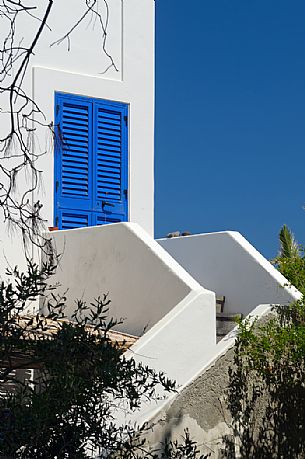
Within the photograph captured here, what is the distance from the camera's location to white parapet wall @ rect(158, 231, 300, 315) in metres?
9.63

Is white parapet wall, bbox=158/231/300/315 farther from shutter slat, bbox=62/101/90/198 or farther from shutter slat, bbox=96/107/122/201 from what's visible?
shutter slat, bbox=62/101/90/198

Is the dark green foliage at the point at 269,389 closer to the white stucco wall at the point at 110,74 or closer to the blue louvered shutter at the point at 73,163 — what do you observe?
the blue louvered shutter at the point at 73,163

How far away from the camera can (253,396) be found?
787 cm

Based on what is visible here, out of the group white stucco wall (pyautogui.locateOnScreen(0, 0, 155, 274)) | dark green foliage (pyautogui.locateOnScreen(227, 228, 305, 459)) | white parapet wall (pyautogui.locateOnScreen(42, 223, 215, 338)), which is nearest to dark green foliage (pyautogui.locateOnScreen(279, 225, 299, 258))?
white stucco wall (pyautogui.locateOnScreen(0, 0, 155, 274))

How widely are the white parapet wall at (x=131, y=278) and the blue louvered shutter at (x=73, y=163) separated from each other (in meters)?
0.63

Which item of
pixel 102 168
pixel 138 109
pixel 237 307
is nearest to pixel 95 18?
pixel 138 109

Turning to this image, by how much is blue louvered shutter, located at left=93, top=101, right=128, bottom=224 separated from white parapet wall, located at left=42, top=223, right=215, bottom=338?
1.17 metres

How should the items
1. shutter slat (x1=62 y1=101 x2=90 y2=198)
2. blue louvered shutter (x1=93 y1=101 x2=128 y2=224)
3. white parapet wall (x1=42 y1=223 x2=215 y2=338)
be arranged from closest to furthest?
white parapet wall (x1=42 y1=223 x2=215 y2=338) < shutter slat (x1=62 y1=101 x2=90 y2=198) < blue louvered shutter (x1=93 y1=101 x2=128 y2=224)

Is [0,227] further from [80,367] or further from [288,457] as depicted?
[80,367]

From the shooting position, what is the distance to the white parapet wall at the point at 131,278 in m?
8.66

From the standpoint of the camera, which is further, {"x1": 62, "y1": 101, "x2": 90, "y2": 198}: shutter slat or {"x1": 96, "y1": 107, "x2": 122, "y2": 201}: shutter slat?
{"x1": 96, "y1": 107, "x2": 122, "y2": 201}: shutter slat

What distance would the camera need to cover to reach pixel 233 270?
10.4m

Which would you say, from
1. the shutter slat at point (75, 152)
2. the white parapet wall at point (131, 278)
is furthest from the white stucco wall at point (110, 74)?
the white parapet wall at point (131, 278)

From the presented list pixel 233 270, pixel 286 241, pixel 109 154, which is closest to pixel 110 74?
pixel 109 154
